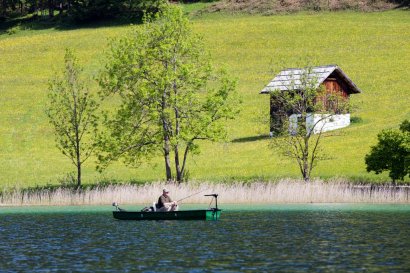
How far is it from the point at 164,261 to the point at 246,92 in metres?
75.1

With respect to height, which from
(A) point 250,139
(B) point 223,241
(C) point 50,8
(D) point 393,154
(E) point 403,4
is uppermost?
(C) point 50,8

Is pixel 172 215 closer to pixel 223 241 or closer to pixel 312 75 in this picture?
pixel 223 241

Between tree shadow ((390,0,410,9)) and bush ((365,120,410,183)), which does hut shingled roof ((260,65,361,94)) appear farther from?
tree shadow ((390,0,410,9))

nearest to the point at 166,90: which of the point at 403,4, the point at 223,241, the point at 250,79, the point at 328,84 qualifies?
the point at 223,241

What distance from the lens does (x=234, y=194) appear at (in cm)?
5300

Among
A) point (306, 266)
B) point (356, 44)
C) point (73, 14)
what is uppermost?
point (73, 14)

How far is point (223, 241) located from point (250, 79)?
→ 75.7 metres

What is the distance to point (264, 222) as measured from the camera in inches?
1670

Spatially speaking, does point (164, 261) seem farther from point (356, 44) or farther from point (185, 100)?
point (356, 44)

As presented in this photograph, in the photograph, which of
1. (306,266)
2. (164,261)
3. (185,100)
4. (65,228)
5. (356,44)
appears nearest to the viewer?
(306,266)

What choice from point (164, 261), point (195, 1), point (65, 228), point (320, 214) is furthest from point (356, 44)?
point (164, 261)

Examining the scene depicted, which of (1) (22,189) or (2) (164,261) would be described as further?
(1) (22,189)

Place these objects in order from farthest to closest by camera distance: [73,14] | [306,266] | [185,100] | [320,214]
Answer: [73,14]
[185,100]
[320,214]
[306,266]

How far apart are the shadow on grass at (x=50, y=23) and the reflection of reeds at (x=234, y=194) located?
3541 inches
